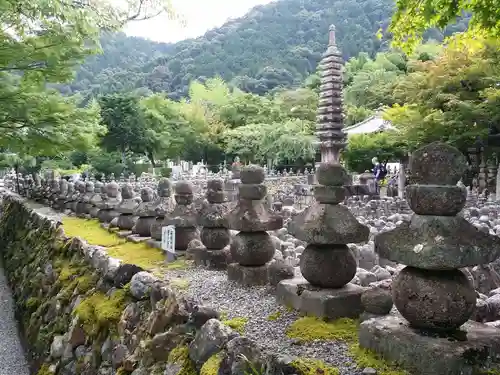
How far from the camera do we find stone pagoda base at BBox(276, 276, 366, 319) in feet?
10.4

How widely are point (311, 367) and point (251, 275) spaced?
5.69 ft

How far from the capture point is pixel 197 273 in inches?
183

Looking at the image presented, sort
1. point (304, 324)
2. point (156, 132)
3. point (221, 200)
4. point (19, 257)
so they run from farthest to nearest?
point (156, 132) < point (19, 257) < point (221, 200) < point (304, 324)

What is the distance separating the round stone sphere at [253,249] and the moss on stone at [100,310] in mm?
1131

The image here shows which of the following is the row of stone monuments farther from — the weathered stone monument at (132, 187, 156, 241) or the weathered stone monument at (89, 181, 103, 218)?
the weathered stone monument at (89, 181, 103, 218)

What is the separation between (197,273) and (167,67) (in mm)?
73371

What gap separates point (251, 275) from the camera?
4.09 meters

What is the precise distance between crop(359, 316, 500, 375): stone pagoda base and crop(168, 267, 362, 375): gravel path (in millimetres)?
207

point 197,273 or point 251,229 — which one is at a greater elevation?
point 251,229

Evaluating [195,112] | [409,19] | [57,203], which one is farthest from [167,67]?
[409,19]

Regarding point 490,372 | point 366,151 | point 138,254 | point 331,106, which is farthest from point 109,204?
point 366,151

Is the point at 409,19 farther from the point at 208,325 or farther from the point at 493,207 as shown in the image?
the point at 493,207

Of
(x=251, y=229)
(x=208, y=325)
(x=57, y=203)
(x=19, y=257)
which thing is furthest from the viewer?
(x=57, y=203)

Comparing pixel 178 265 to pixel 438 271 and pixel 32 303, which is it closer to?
pixel 438 271
